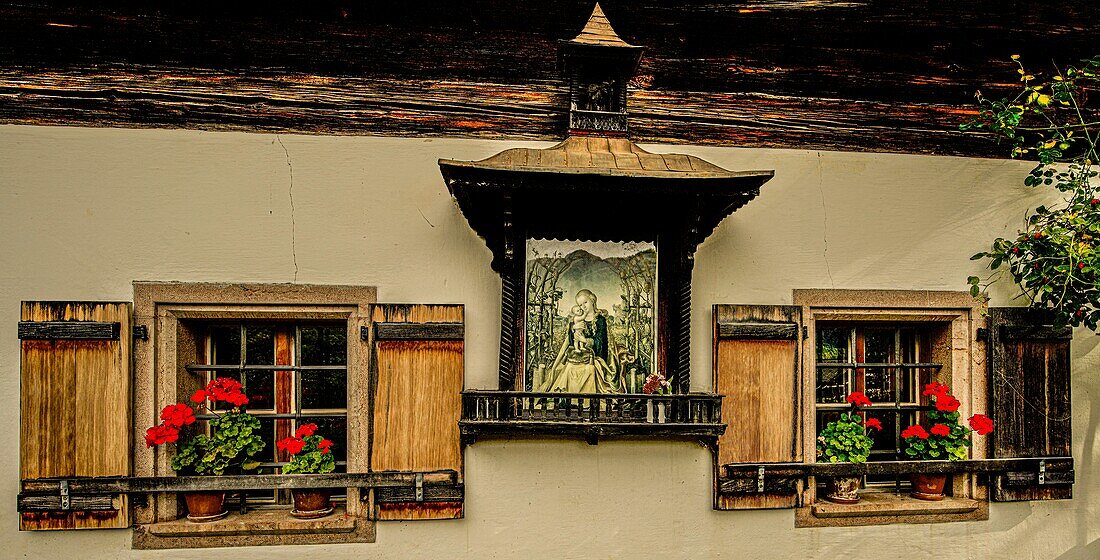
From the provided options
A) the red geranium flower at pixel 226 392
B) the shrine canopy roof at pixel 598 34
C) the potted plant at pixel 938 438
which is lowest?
the potted plant at pixel 938 438

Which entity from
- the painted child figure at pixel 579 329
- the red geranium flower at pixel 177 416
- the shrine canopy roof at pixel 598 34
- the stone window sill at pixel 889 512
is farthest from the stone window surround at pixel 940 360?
the red geranium flower at pixel 177 416

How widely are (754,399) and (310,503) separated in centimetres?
237

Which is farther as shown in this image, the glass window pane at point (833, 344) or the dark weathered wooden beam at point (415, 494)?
the glass window pane at point (833, 344)

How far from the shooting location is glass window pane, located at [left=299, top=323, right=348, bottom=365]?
3.81 meters

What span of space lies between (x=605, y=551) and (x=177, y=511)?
2230mm

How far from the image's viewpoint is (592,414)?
3.30 meters

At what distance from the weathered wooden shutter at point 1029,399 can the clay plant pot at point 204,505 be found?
418cm

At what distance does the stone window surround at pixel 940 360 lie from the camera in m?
3.80

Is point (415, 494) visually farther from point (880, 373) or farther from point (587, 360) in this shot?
point (880, 373)

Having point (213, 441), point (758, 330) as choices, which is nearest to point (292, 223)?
point (213, 441)

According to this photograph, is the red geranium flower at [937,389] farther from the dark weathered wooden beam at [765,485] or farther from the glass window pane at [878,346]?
the dark weathered wooden beam at [765,485]

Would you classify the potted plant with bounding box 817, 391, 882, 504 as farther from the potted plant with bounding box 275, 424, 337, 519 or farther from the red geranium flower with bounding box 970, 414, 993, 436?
the potted plant with bounding box 275, 424, 337, 519

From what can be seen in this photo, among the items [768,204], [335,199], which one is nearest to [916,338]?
[768,204]

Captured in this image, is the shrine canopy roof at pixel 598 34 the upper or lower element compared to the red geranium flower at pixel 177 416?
upper
